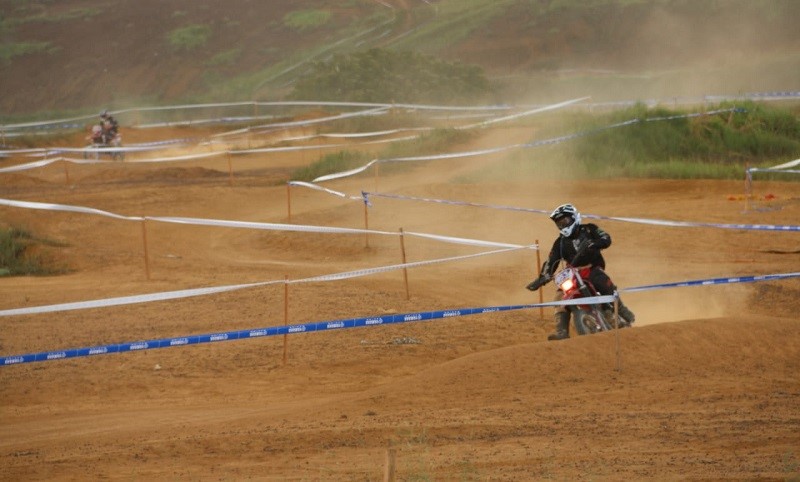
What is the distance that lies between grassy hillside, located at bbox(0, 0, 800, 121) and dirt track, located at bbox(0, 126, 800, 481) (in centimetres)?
2182

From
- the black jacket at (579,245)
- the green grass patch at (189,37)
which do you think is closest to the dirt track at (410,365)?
the black jacket at (579,245)

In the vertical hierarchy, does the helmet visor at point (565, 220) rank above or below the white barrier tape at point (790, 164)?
below

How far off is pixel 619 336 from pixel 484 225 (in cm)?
976

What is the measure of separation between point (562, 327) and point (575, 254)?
29.5 inches

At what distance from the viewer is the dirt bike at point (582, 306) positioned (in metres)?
11.2

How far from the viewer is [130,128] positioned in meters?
37.8

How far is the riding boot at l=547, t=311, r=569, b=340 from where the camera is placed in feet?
37.2

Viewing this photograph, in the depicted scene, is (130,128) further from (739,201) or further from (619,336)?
(619,336)

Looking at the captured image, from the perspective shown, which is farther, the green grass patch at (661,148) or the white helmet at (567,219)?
the green grass patch at (661,148)

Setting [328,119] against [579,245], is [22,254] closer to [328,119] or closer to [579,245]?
[579,245]

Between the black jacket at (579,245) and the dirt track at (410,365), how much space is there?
1.00 m

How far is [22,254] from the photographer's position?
18.2 metres

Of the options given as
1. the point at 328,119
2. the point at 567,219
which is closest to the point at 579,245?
the point at 567,219

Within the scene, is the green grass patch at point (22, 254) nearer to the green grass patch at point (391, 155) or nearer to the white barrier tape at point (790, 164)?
the green grass patch at point (391, 155)
